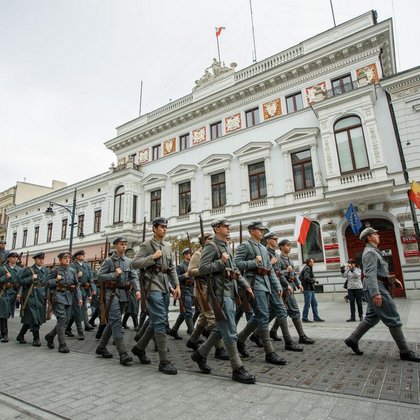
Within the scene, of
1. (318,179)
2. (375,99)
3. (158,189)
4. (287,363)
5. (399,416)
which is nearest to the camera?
(399,416)

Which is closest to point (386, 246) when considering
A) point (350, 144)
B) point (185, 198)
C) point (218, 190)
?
point (350, 144)

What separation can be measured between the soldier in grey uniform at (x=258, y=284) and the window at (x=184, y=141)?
20.3 meters

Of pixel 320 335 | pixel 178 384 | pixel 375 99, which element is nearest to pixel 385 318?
pixel 320 335

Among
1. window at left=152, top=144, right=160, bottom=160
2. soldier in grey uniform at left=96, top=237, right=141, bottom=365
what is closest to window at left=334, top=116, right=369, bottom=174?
soldier in grey uniform at left=96, top=237, right=141, bottom=365

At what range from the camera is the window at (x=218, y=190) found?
856 inches

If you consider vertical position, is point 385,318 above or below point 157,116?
below

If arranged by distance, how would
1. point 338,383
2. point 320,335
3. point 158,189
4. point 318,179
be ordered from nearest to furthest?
point 338,383 < point 320,335 < point 318,179 < point 158,189

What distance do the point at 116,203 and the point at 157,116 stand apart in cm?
836

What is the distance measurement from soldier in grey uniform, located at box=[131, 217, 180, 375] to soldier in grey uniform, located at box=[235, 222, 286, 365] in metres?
1.18

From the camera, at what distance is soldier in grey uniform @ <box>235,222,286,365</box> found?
4.62 meters

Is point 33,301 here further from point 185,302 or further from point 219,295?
point 219,295

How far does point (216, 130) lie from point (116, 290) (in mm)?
19176

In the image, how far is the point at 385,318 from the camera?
181 inches

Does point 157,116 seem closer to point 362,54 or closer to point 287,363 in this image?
point 362,54
